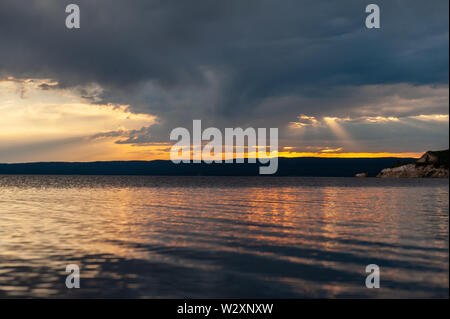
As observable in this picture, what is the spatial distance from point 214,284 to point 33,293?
7475mm

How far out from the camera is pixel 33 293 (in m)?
15.0

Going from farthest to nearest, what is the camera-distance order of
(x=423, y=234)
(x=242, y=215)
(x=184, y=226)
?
1. (x=242, y=215)
2. (x=184, y=226)
3. (x=423, y=234)

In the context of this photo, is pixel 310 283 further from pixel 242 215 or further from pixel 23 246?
pixel 242 215

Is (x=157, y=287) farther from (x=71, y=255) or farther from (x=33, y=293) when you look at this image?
(x=71, y=255)
